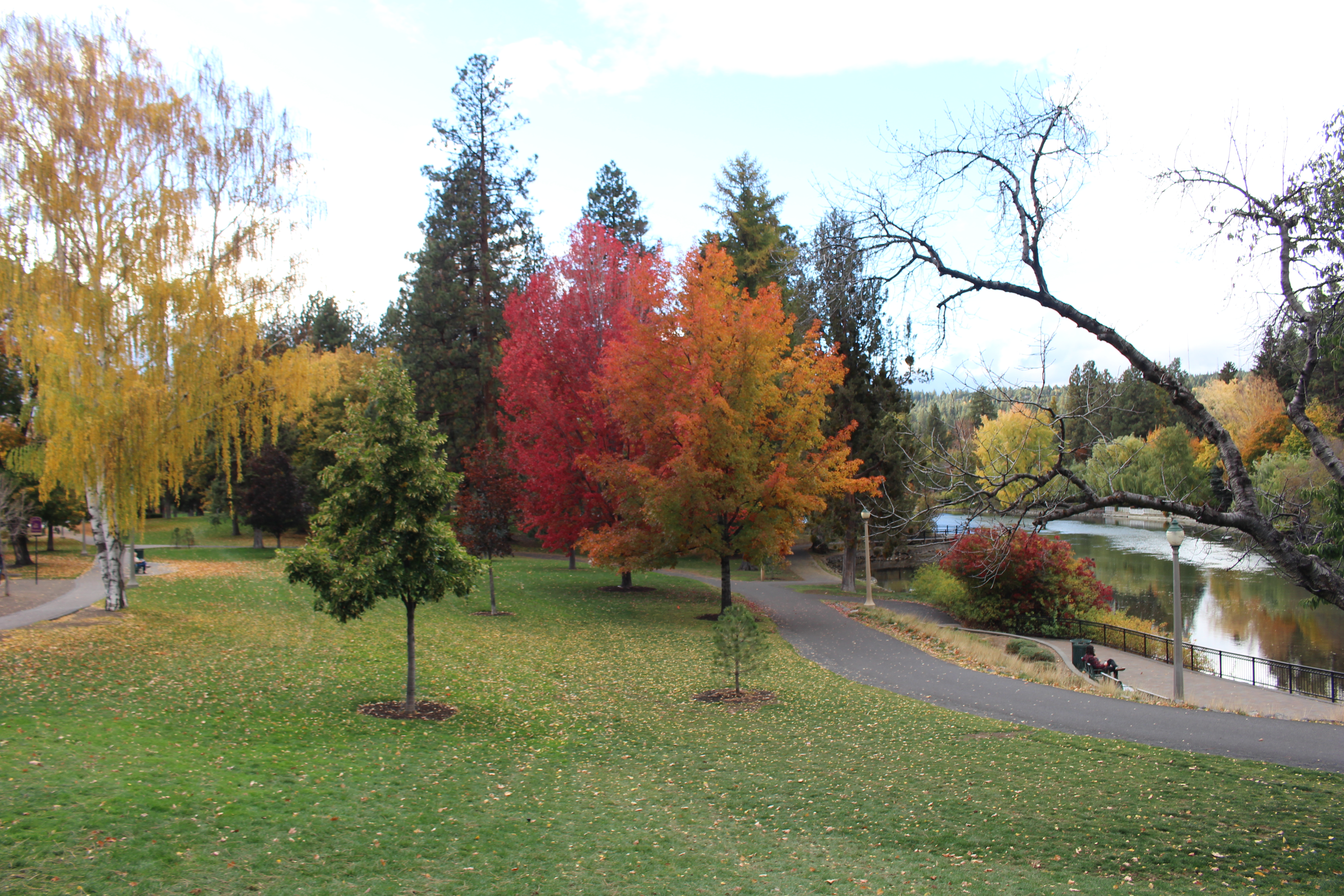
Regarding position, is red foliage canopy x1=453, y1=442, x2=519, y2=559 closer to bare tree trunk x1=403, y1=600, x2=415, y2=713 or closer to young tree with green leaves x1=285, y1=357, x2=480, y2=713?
bare tree trunk x1=403, y1=600, x2=415, y2=713

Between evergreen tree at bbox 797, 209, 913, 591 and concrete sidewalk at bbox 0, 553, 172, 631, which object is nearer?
concrete sidewalk at bbox 0, 553, 172, 631

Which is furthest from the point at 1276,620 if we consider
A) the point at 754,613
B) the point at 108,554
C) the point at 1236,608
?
the point at 108,554

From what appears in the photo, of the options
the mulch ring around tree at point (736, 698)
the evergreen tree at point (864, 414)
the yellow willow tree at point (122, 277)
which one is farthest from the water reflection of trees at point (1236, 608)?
the yellow willow tree at point (122, 277)

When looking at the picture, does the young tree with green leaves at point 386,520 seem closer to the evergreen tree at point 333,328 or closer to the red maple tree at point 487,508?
the red maple tree at point 487,508

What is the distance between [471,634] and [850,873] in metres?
13.4

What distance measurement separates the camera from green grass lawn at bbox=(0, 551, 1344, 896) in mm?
6277

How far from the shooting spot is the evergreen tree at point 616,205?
4828cm

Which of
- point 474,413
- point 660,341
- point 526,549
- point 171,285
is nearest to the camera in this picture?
point 171,285

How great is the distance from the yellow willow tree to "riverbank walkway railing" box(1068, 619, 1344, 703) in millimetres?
23613

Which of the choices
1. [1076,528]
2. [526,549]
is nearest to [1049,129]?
[526,549]

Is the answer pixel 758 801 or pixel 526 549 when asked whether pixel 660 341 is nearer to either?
pixel 758 801

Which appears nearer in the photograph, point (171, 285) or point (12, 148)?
point (12, 148)

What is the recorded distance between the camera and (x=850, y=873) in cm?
664

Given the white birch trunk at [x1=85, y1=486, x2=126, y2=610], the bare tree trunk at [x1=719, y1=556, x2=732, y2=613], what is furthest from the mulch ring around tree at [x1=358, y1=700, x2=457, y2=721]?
the bare tree trunk at [x1=719, y1=556, x2=732, y2=613]
